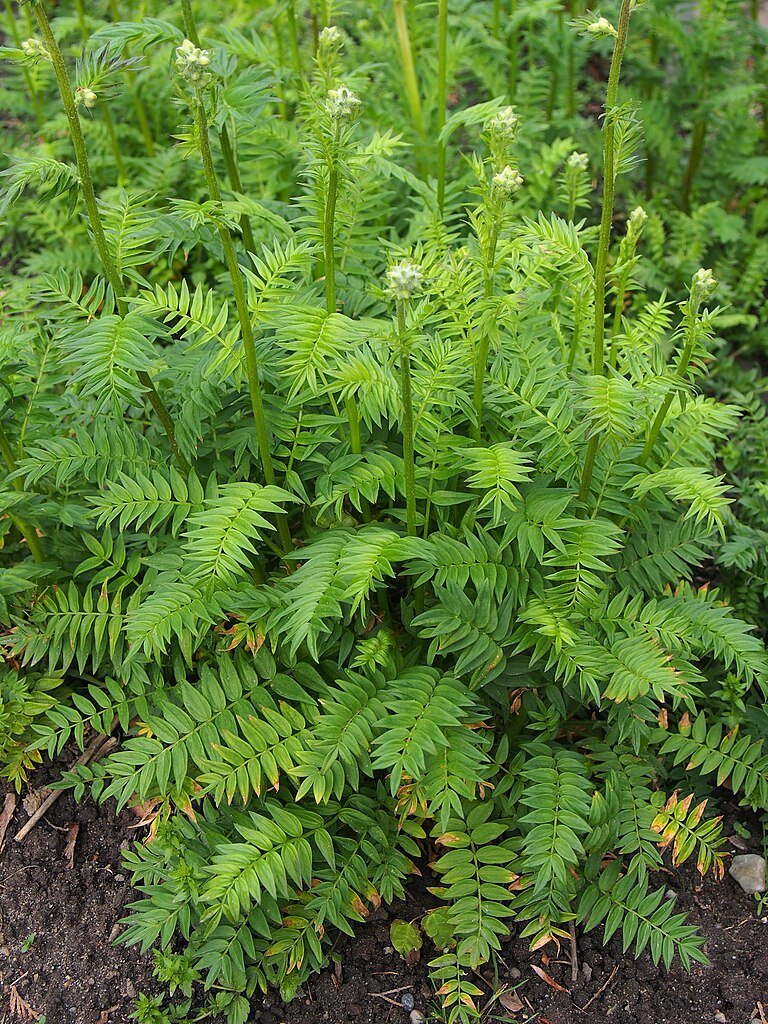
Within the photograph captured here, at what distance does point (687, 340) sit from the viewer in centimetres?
253

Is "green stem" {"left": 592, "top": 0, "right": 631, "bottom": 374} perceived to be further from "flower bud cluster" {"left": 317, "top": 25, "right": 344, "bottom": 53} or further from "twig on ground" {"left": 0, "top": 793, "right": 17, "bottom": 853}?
"twig on ground" {"left": 0, "top": 793, "right": 17, "bottom": 853}

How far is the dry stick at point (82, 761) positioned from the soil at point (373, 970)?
0.06 m

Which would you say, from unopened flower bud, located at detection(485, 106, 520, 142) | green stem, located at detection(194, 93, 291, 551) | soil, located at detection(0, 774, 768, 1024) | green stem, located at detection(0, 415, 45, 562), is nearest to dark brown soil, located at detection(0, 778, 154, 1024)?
soil, located at detection(0, 774, 768, 1024)

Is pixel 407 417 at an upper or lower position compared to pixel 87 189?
lower

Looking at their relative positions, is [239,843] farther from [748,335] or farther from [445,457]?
[748,335]

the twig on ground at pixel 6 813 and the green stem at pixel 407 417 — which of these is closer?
the green stem at pixel 407 417

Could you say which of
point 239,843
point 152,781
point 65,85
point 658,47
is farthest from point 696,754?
point 658,47

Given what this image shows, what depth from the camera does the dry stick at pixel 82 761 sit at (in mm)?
2871

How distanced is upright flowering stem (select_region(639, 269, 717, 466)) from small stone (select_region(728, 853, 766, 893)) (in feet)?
3.94

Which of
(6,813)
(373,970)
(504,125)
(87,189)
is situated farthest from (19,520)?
(504,125)

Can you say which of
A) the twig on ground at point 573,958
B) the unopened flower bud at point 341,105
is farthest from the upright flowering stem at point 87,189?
the twig on ground at point 573,958

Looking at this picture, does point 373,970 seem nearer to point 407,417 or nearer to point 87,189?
point 407,417

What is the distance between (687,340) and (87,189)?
1602 millimetres

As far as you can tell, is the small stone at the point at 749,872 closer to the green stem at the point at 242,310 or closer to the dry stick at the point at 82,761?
the green stem at the point at 242,310
